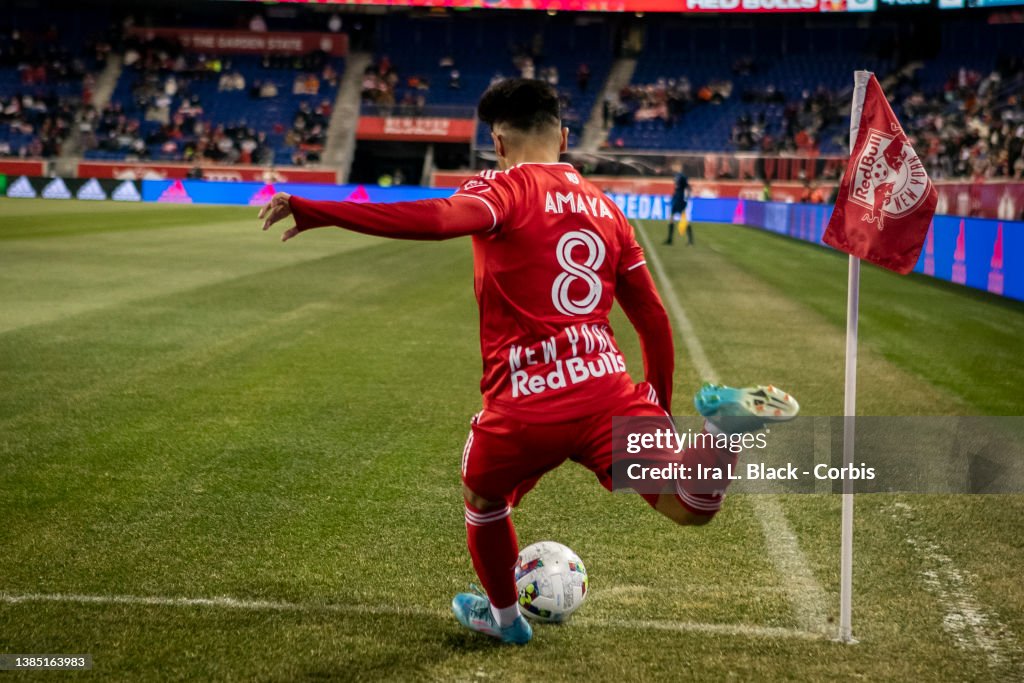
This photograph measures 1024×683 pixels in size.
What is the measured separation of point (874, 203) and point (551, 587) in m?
1.86

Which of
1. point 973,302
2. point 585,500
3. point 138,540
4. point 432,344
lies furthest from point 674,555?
point 973,302

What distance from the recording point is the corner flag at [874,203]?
3.56 meters

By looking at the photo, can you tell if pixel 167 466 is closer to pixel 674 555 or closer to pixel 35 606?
pixel 35 606

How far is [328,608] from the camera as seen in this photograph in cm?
384

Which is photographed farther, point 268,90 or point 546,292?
point 268,90

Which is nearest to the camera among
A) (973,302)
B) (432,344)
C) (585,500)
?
(585,500)

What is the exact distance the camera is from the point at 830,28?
47.3 metres

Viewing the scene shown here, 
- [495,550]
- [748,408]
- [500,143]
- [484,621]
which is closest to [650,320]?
[748,408]

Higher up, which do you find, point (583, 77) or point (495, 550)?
point (583, 77)

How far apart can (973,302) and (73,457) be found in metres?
12.9

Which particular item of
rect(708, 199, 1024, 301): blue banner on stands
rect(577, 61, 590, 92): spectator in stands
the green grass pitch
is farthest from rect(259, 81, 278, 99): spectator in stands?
the green grass pitch

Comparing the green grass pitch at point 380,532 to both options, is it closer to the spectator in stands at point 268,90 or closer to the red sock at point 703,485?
the red sock at point 703,485

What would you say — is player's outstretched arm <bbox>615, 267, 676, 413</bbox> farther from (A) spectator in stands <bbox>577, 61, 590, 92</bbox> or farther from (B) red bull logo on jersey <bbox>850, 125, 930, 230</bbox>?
(A) spectator in stands <bbox>577, 61, 590, 92</bbox>

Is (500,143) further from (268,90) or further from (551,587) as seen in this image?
(268,90)
